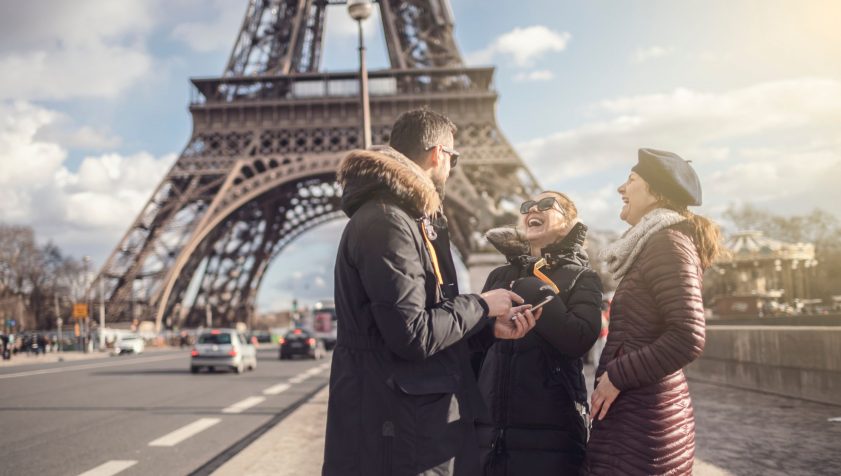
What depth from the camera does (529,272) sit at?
10.2 feet

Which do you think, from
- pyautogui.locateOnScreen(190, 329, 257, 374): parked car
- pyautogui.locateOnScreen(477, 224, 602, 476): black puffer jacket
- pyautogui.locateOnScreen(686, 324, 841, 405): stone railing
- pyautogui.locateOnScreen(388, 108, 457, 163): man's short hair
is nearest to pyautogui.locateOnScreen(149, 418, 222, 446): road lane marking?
pyautogui.locateOnScreen(477, 224, 602, 476): black puffer jacket

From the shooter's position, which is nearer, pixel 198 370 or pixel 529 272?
pixel 529 272

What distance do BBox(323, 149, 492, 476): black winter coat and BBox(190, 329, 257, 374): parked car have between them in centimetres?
1725

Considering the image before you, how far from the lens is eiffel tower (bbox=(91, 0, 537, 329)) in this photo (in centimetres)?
3306

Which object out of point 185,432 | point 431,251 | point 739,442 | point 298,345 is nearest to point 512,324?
point 431,251

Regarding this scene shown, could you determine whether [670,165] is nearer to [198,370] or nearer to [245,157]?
[198,370]

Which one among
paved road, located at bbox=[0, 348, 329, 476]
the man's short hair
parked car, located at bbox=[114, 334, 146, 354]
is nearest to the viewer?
the man's short hair

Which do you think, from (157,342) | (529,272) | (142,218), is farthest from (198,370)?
(157,342)

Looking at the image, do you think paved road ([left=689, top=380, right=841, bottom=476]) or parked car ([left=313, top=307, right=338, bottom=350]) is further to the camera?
parked car ([left=313, top=307, right=338, bottom=350])

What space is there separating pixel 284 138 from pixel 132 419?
2720 centimetres

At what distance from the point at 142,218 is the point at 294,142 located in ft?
25.7

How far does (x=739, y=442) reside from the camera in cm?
547

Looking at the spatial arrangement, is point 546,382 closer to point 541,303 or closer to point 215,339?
point 541,303

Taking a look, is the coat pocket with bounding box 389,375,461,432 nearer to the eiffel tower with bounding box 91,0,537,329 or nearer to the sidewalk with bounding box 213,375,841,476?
the sidewalk with bounding box 213,375,841,476
